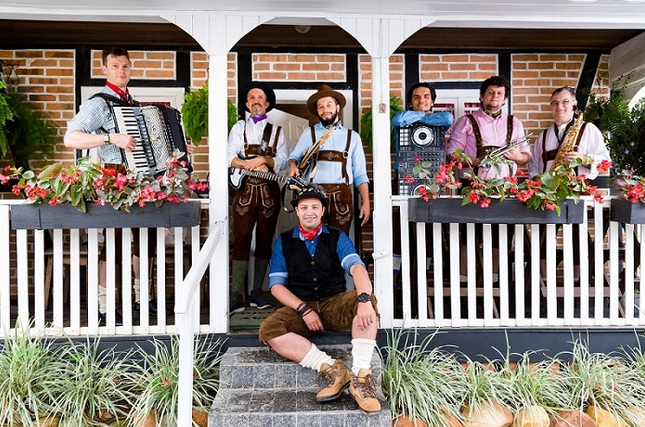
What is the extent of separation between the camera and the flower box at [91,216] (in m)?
3.32

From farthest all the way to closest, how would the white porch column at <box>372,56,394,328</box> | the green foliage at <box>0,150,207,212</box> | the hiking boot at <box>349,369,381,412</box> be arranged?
the white porch column at <box>372,56,394,328</box> → the green foliage at <box>0,150,207,212</box> → the hiking boot at <box>349,369,381,412</box>

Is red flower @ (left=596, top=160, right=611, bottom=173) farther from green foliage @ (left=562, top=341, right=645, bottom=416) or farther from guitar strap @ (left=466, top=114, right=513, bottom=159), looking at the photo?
green foliage @ (left=562, top=341, right=645, bottom=416)

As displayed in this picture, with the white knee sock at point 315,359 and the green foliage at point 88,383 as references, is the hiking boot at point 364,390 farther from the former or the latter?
the green foliage at point 88,383

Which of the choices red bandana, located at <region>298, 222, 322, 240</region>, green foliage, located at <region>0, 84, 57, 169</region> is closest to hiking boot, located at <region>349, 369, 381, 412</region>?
red bandana, located at <region>298, 222, 322, 240</region>

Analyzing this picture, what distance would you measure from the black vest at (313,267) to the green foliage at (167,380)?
681 millimetres

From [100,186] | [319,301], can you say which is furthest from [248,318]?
[100,186]

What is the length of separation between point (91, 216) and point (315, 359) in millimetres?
1593

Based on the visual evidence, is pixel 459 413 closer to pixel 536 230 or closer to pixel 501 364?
pixel 501 364

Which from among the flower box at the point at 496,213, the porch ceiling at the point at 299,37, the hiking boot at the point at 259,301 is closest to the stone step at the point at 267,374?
the hiking boot at the point at 259,301

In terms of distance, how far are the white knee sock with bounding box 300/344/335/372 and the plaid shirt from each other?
1.72 m

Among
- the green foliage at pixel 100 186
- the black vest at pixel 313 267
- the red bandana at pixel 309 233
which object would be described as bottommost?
the black vest at pixel 313 267

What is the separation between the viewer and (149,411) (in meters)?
3.16

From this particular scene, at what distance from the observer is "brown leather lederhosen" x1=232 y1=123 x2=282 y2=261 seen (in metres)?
4.21

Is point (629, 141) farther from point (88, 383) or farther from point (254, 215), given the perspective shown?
point (88, 383)
